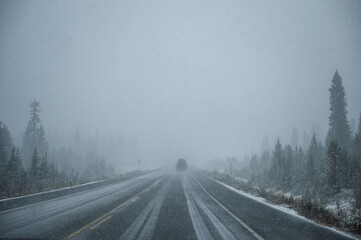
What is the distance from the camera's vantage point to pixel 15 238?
5.12 m

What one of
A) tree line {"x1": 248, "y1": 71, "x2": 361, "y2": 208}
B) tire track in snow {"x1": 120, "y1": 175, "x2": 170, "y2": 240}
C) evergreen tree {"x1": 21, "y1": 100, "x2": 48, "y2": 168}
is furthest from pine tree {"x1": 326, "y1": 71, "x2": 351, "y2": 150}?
evergreen tree {"x1": 21, "y1": 100, "x2": 48, "y2": 168}

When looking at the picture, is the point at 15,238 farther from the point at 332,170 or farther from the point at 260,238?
the point at 332,170

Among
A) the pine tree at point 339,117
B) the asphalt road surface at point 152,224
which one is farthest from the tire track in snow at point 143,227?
the pine tree at point 339,117

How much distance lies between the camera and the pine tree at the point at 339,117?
1575 inches

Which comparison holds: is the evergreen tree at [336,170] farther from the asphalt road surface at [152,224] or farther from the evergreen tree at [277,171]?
the asphalt road surface at [152,224]

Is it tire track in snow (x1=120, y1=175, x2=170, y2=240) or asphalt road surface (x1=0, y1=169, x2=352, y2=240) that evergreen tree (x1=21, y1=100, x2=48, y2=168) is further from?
tire track in snow (x1=120, y1=175, x2=170, y2=240)

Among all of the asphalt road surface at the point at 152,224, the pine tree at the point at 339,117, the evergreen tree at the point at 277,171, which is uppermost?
the pine tree at the point at 339,117

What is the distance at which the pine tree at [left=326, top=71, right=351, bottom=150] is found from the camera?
40.0 meters

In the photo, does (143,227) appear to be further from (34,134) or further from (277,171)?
(34,134)

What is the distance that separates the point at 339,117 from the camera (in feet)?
136

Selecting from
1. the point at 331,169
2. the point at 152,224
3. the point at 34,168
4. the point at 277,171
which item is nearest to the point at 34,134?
the point at 34,168

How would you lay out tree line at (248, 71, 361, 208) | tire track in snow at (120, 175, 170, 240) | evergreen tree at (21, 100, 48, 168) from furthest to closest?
1. evergreen tree at (21, 100, 48, 168)
2. tree line at (248, 71, 361, 208)
3. tire track in snow at (120, 175, 170, 240)

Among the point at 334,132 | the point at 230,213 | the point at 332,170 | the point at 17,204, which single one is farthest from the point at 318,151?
the point at 17,204

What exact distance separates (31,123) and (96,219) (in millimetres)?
51788
